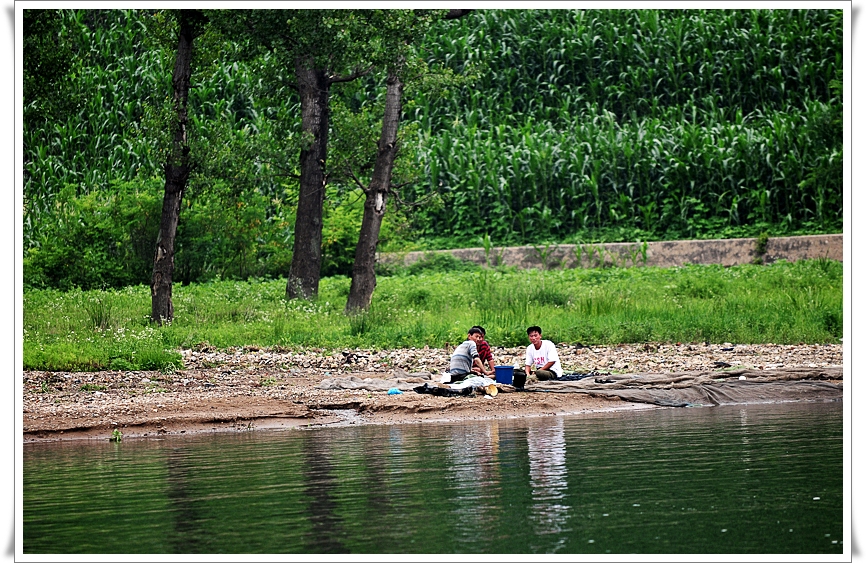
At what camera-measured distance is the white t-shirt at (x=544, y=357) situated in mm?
15734

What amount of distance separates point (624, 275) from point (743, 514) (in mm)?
19273

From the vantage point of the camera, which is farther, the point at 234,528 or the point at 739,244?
the point at 739,244

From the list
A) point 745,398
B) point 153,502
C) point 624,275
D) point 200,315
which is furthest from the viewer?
point 624,275

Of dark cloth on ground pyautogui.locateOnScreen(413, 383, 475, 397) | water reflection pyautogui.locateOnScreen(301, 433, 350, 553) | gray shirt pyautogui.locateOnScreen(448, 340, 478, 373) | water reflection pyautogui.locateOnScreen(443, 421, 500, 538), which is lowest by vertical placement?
water reflection pyautogui.locateOnScreen(301, 433, 350, 553)

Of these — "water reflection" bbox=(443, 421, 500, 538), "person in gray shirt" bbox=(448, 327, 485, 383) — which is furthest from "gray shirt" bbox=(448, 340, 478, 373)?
"water reflection" bbox=(443, 421, 500, 538)

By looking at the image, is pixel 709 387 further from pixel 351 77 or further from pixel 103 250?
pixel 103 250

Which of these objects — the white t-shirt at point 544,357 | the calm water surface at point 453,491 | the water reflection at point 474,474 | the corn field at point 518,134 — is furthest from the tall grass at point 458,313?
the calm water surface at point 453,491

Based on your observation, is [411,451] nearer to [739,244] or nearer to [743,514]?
[743,514]

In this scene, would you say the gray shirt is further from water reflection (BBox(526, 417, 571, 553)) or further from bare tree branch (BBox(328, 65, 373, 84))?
bare tree branch (BBox(328, 65, 373, 84))

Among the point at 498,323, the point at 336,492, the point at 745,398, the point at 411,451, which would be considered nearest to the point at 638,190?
the point at 498,323

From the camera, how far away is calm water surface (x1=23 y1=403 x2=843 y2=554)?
7160 millimetres

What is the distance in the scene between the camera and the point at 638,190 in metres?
34.3

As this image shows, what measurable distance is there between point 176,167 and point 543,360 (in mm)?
8935

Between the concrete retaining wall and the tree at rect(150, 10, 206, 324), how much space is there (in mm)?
9863
